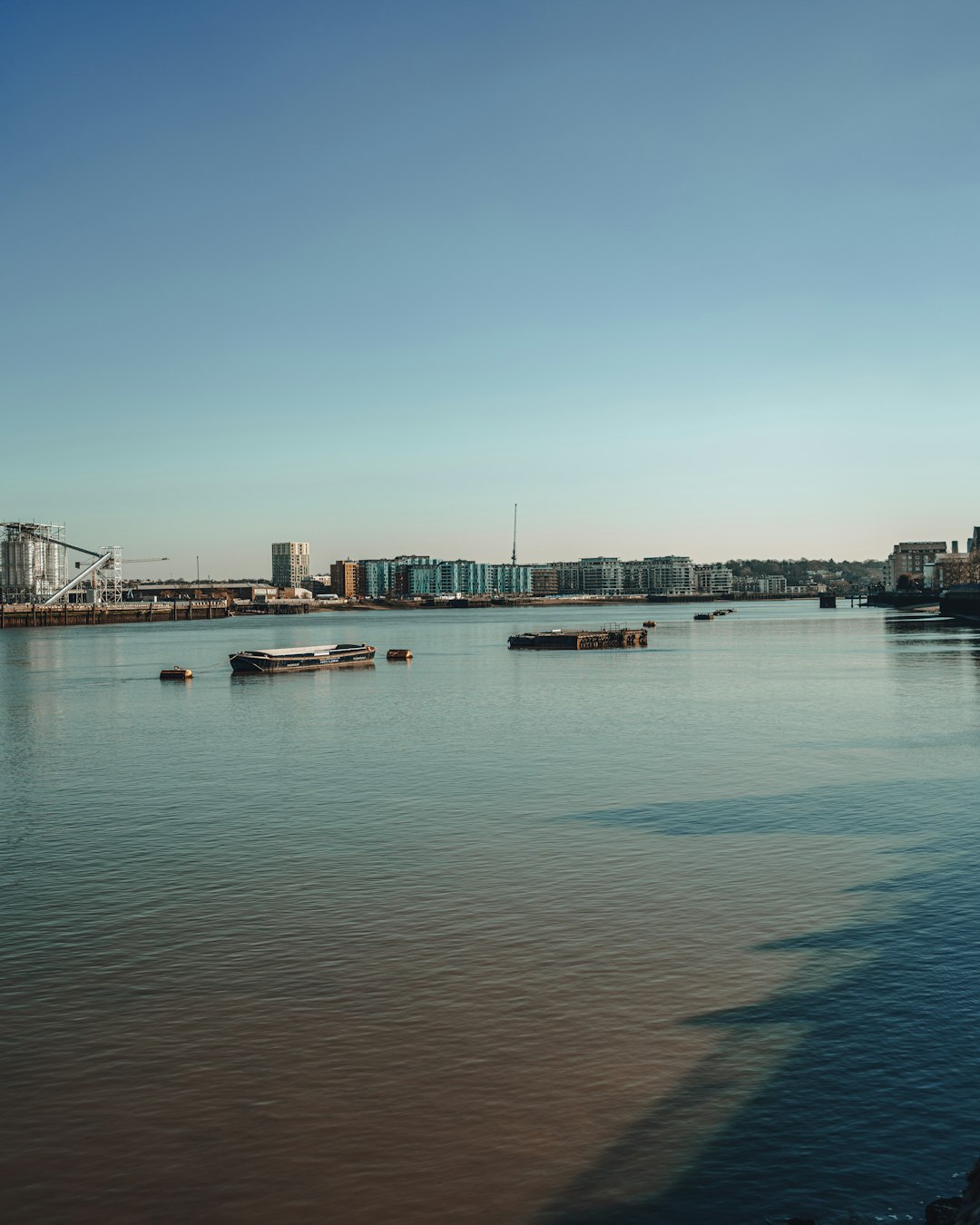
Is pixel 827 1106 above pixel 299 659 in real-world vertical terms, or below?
below

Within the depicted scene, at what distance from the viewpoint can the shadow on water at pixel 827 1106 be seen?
10172 millimetres

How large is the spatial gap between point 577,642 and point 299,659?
3481 cm

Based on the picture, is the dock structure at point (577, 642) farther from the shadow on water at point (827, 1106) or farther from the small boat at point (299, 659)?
the shadow on water at point (827, 1106)

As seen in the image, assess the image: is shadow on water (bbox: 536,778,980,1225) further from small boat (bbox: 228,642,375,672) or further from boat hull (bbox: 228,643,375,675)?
small boat (bbox: 228,642,375,672)

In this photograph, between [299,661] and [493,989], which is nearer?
[493,989]

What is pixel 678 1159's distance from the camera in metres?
10.9

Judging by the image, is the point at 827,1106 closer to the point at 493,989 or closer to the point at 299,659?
the point at 493,989

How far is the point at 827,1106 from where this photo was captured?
1190 cm

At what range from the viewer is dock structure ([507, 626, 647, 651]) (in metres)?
115

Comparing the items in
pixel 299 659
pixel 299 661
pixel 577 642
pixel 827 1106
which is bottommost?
pixel 827 1106

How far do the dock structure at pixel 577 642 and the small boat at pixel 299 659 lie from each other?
75.0ft

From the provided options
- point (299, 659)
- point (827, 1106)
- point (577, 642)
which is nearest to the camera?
point (827, 1106)

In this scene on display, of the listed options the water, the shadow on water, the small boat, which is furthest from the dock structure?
the shadow on water

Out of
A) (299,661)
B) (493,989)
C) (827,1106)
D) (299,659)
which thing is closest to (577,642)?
(299,659)
